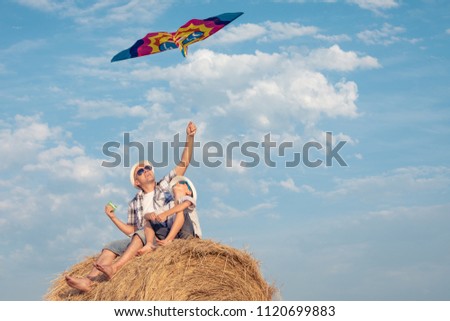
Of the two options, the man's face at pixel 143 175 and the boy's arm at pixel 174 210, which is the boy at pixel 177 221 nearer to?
the boy's arm at pixel 174 210

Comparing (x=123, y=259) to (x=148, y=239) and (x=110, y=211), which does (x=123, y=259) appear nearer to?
(x=148, y=239)

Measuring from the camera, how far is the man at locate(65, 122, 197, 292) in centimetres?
855

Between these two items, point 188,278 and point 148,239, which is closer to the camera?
point 188,278

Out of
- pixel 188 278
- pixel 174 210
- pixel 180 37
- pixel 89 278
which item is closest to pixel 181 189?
pixel 174 210

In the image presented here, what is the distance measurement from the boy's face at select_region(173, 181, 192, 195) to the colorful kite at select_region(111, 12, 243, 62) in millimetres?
3062

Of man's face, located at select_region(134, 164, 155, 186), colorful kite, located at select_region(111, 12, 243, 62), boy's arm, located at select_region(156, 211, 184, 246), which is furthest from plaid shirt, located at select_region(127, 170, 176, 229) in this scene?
colorful kite, located at select_region(111, 12, 243, 62)

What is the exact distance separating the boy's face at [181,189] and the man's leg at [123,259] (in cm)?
77

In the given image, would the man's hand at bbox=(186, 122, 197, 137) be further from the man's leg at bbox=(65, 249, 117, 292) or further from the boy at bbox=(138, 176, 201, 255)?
the man's leg at bbox=(65, 249, 117, 292)

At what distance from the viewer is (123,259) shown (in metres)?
8.42

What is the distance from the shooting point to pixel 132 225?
9188 millimetres

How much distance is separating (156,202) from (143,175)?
412 mm
